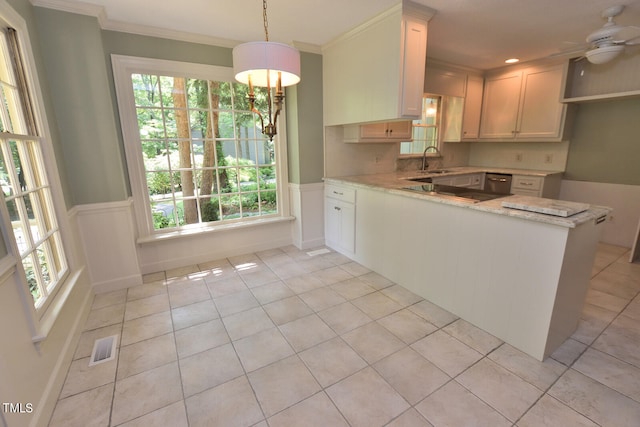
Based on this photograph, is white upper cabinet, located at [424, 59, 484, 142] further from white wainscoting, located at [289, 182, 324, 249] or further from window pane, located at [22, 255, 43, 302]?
window pane, located at [22, 255, 43, 302]

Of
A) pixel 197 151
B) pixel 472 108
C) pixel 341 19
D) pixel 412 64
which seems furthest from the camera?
pixel 472 108

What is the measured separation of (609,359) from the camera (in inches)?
70.9

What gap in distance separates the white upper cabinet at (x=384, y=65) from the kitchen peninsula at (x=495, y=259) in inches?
29.8

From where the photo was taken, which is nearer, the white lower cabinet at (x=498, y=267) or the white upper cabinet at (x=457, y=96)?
the white lower cabinet at (x=498, y=267)

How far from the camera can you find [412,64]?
247 cm

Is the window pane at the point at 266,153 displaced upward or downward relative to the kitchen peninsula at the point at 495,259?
upward

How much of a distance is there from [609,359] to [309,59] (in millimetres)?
3668

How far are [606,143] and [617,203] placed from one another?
30.7 inches

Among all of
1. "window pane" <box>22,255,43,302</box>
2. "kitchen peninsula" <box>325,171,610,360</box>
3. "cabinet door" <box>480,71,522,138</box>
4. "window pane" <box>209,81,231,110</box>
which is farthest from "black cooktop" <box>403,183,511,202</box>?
"window pane" <box>22,255,43,302</box>

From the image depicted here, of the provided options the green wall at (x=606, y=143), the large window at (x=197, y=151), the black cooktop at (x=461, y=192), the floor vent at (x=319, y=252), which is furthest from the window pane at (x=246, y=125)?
the green wall at (x=606, y=143)

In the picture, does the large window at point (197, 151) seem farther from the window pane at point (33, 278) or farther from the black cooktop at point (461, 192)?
the black cooktop at point (461, 192)

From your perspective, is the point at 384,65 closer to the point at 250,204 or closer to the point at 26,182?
the point at 250,204

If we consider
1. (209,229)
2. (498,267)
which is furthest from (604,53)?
(209,229)

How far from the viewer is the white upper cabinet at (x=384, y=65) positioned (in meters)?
2.40
